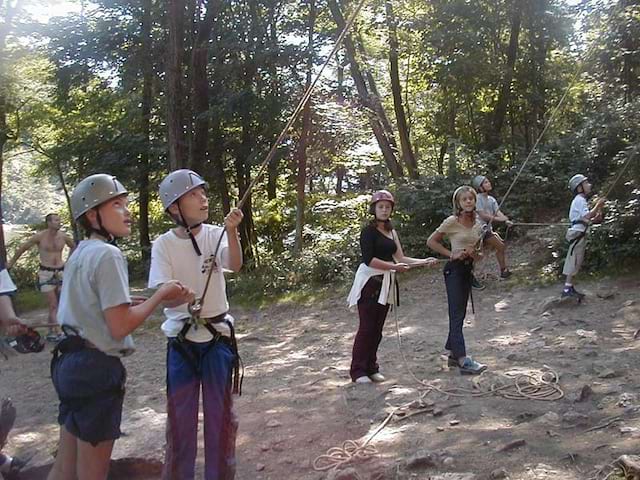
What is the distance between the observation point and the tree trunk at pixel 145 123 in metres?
16.7

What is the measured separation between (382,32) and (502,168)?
5.63 m

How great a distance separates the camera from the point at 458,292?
6594 millimetres

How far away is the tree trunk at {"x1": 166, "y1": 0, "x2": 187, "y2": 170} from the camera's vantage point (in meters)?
14.4

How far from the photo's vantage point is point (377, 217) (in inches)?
245

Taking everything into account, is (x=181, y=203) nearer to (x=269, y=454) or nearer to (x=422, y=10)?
(x=269, y=454)

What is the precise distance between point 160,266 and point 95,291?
31.7 inches

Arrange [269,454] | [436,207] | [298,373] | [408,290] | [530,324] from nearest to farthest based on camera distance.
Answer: [269,454]
[298,373]
[530,324]
[408,290]
[436,207]

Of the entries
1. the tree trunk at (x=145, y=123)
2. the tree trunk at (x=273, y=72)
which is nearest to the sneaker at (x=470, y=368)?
the tree trunk at (x=273, y=72)

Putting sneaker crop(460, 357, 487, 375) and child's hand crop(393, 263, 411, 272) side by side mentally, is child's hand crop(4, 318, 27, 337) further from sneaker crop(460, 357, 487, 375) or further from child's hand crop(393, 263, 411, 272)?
sneaker crop(460, 357, 487, 375)

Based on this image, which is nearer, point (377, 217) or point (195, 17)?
point (377, 217)

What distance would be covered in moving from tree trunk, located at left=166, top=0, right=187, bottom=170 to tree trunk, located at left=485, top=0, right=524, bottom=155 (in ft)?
32.8

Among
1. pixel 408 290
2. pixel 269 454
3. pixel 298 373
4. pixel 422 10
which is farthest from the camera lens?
pixel 422 10

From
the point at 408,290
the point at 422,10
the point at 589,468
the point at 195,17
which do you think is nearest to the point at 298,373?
the point at 589,468

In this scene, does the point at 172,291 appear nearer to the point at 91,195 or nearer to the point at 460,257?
the point at 91,195
